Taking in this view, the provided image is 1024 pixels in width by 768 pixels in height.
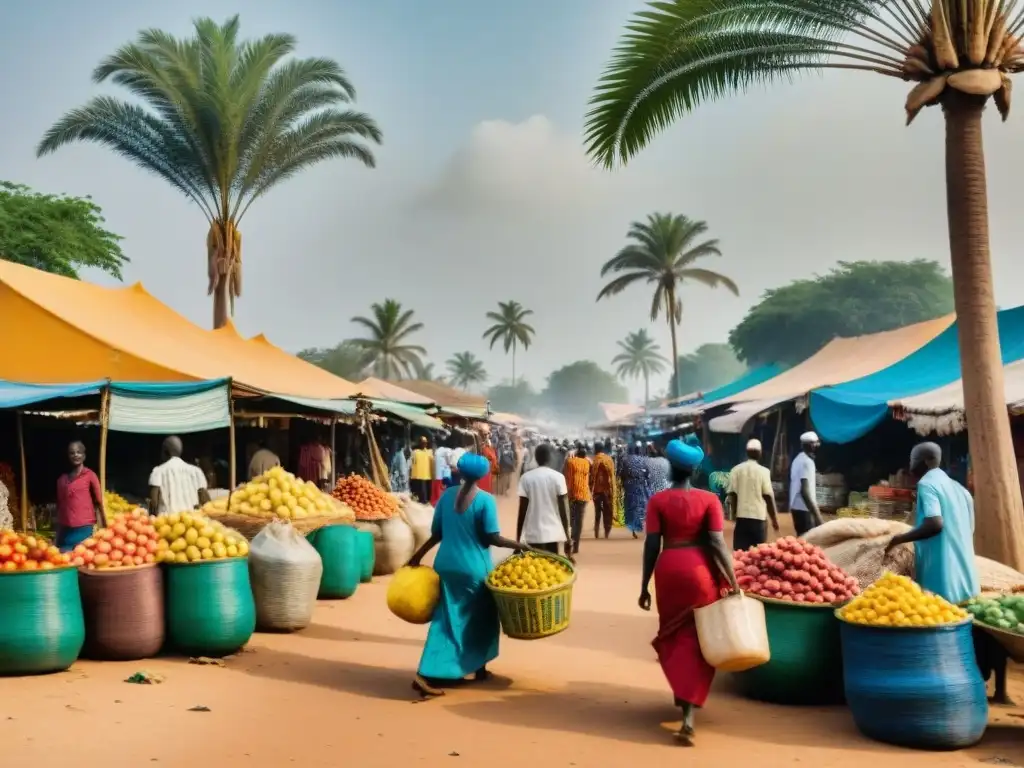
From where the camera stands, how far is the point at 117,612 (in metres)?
7.10

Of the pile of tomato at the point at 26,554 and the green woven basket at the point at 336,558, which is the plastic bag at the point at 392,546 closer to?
the green woven basket at the point at 336,558

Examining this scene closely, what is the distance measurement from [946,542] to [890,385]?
11781mm

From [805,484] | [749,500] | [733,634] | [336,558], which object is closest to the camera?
[733,634]

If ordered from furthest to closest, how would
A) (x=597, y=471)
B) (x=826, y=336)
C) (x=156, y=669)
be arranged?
(x=826, y=336) < (x=597, y=471) < (x=156, y=669)

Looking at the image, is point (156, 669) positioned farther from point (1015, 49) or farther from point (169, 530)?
point (1015, 49)

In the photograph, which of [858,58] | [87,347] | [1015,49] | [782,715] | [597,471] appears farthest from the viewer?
[597,471]

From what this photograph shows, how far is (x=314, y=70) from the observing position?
2305 centimetres

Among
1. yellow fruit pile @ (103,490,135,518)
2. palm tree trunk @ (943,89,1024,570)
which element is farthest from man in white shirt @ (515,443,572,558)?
yellow fruit pile @ (103,490,135,518)

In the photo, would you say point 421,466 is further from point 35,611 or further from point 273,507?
Result: point 35,611

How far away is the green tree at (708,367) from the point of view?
157250 mm

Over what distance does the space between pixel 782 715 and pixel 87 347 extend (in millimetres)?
12866

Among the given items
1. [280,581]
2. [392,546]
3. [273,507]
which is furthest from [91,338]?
[280,581]

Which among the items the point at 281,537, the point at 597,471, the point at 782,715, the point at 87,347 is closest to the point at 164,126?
the point at 87,347

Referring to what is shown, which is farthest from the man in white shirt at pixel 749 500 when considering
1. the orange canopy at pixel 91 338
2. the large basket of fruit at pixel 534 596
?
the orange canopy at pixel 91 338
